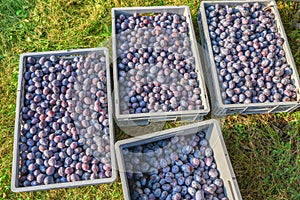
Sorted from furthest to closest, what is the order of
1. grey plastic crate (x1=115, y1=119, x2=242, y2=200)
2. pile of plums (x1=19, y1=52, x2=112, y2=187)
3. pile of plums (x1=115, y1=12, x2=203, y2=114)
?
pile of plums (x1=115, y1=12, x2=203, y2=114)
pile of plums (x1=19, y1=52, x2=112, y2=187)
grey plastic crate (x1=115, y1=119, x2=242, y2=200)

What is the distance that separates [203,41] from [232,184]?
3.62 feet

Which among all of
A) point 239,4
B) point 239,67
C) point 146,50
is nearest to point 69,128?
point 146,50

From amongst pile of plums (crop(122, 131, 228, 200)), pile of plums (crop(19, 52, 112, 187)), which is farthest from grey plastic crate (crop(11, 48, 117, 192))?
pile of plums (crop(122, 131, 228, 200))

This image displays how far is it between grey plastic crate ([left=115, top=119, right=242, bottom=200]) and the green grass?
0.31m

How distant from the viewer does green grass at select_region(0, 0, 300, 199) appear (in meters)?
2.20

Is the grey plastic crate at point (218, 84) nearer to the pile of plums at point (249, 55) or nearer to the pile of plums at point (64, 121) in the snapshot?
the pile of plums at point (249, 55)

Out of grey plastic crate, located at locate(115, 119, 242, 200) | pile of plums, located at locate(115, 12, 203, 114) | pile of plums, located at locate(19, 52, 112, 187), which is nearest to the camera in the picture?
grey plastic crate, located at locate(115, 119, 242, 200)

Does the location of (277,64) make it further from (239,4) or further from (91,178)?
(91,178)

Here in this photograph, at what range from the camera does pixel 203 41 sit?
2492mm

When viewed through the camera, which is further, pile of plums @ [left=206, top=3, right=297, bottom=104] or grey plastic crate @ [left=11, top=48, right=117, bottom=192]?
pile of plums @ [left=206, top=3, right=297, bottom=104]

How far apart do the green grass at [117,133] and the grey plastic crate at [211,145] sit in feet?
1.02

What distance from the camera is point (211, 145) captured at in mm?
2055

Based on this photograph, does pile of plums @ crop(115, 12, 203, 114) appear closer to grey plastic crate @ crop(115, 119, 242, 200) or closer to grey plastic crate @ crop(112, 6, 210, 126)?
grey plastic crate @ crop(112, 6, 210, 126)

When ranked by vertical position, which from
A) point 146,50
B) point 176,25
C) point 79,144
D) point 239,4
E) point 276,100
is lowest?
point 79,144
